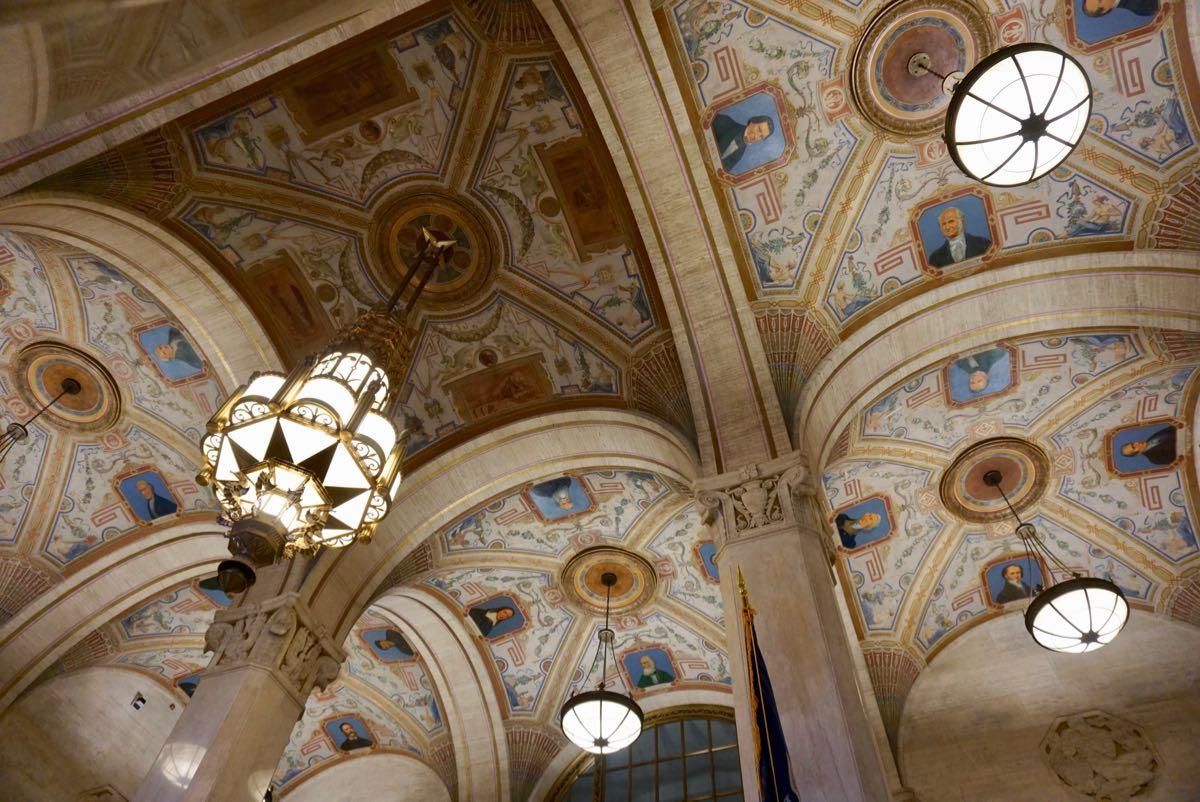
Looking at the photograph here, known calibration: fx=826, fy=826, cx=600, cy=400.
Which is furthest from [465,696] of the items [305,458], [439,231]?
[305,458]

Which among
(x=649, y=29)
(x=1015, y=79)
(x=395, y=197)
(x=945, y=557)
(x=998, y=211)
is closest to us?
(x=1015, y=79)

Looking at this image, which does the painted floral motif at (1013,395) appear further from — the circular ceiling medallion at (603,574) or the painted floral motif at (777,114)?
the circular ceiling medallion at (603,574)

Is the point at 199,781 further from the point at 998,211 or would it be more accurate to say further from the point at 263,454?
the point at 998,211

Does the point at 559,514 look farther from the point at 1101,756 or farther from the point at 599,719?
the point at 1101,756

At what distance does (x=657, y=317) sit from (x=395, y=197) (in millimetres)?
2728

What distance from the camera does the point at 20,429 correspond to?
895cm

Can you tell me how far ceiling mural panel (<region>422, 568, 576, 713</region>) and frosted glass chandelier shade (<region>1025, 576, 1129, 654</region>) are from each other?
5.18 metres

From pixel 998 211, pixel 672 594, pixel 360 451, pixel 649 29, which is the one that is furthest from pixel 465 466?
pixel 998 211

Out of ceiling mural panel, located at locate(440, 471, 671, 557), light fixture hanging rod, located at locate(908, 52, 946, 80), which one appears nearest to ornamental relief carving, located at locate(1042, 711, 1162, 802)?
ceiling mural panel, located at locate(440, 471, 671, 557)

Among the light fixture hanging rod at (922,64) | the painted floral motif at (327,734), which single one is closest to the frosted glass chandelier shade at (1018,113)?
the light fixture hanging rod at (922,64)

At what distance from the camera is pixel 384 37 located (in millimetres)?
6754

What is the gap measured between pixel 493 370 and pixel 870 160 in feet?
13.5

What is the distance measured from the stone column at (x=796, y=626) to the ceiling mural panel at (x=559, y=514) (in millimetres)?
2416

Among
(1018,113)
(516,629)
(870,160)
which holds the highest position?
(870,160)
